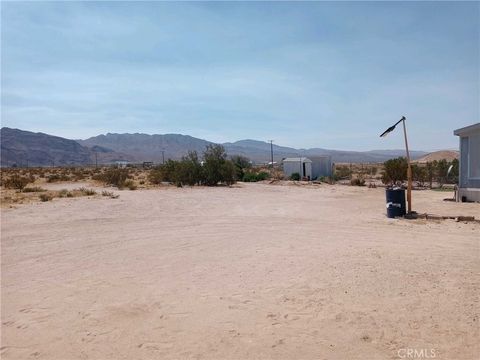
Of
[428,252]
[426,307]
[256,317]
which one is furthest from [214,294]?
[428,252]

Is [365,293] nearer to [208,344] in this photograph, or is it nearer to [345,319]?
[345,319]

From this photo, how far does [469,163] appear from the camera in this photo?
60.6 ft

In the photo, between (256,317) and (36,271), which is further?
(36,271)

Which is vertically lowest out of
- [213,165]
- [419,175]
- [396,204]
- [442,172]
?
[396,204]

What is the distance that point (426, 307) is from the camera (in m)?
5.90

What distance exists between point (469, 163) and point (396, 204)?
230 inches

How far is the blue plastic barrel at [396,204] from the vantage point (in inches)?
573

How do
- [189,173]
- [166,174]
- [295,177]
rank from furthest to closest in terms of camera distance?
[295,177]
[166,174]
[189,173]

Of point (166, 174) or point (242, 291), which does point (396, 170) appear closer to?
point (166, 174)

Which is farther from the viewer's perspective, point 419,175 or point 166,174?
point 166,174

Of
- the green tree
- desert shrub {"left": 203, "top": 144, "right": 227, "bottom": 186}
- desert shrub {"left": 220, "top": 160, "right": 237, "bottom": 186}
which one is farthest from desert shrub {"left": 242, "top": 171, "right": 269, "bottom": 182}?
the green tree

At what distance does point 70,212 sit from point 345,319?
43.2 ft

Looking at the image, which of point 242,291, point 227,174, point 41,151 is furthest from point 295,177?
point 41,151

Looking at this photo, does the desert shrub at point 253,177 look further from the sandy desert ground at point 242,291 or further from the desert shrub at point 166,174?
the sandy desert ground at point 242,291
